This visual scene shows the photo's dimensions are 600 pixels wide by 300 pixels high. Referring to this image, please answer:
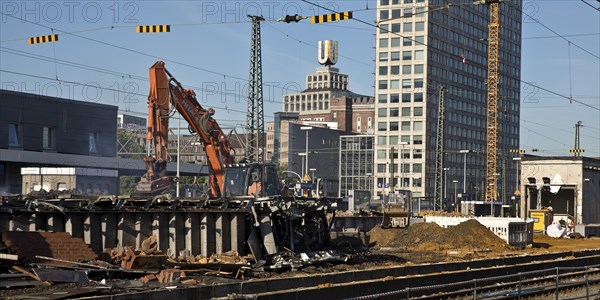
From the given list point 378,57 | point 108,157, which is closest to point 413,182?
point 378,57

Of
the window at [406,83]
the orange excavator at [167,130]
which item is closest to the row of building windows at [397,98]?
the window at [406,83]

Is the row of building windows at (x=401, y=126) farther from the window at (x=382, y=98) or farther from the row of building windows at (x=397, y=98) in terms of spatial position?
the window at (x=382, y=98)

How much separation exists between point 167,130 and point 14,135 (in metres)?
27.7

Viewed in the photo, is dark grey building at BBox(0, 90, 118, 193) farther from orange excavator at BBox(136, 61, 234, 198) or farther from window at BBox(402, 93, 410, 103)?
window at BBox(402, 93, 410, 103)

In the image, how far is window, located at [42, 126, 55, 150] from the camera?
239 feet

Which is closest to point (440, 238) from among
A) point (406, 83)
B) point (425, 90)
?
point (425, 90)

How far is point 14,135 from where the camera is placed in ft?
229

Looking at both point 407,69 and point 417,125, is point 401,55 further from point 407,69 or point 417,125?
point 417,125

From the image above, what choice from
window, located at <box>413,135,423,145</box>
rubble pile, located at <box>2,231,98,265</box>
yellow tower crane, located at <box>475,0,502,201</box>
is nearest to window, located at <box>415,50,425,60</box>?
window, located at <box>413,135,423,145</box>

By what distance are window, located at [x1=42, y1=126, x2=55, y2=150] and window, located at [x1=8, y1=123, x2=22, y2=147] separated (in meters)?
2.61

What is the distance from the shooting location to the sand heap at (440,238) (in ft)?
147

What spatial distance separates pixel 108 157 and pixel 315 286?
188 ft

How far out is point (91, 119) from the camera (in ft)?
257

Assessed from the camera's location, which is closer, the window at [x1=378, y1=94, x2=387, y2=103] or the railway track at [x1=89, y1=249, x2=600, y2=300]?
the railway track at [x1=89, y1=249, x2=600, y2=300]
